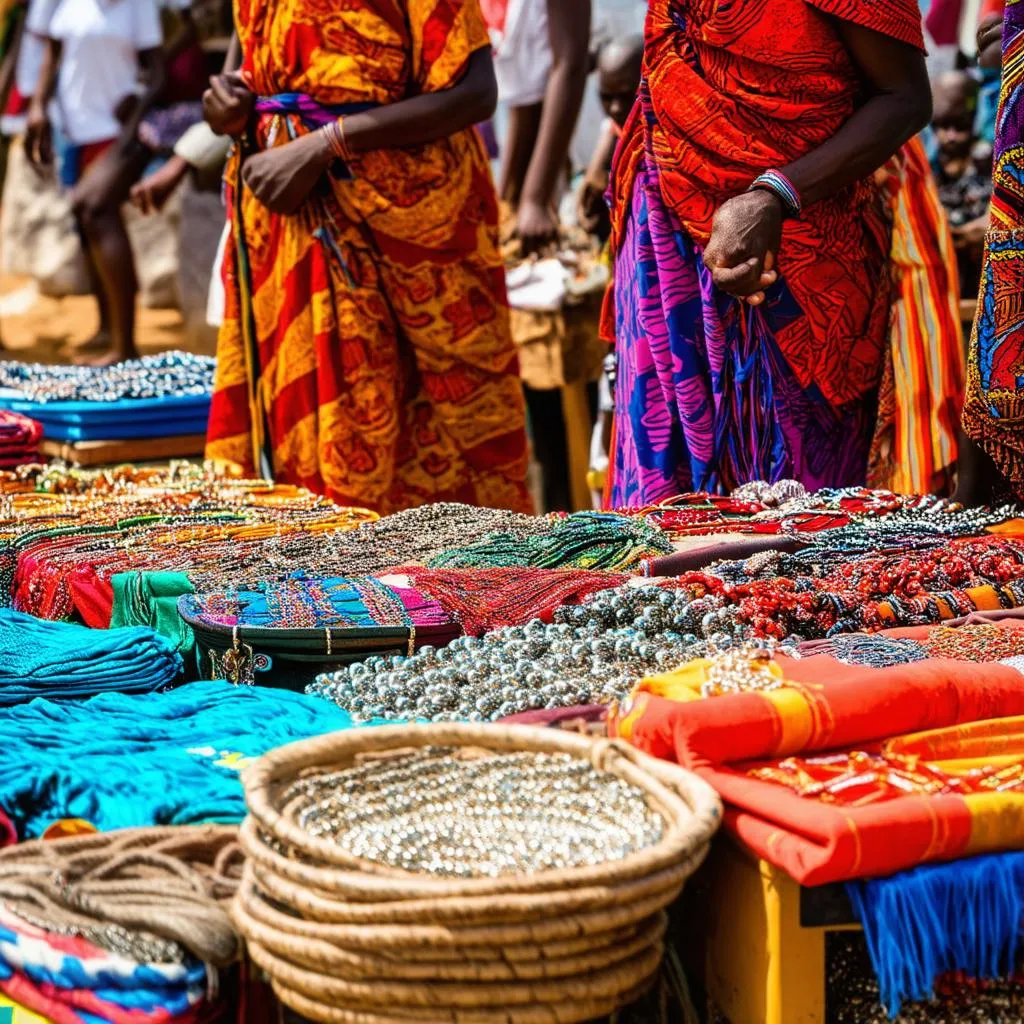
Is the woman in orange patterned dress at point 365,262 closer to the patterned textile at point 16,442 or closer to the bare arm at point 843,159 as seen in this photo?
the patterned textile at point 16,442

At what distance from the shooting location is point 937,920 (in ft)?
5.07

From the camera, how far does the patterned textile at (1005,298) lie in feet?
8.94

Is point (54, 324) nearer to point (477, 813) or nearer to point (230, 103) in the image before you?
point (230, 103)

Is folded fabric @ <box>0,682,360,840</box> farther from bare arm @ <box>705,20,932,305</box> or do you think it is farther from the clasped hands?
the clasped hands

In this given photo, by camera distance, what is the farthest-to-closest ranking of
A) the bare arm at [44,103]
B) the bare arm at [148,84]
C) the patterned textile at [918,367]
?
the bare arm at [44,103] → the bare arm at [148,84] → the patterned textile at [918,367]

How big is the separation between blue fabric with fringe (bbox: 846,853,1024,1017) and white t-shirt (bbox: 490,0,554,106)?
5.81 metres

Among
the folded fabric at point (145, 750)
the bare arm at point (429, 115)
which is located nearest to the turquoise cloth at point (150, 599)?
the folded fabric at point (145, 750)

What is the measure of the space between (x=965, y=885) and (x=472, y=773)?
19.6 inches

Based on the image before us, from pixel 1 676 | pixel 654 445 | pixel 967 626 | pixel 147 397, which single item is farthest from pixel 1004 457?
pixel 147 397

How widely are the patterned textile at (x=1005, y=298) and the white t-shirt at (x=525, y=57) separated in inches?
174

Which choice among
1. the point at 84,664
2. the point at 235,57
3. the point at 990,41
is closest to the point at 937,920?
the point at 84,664

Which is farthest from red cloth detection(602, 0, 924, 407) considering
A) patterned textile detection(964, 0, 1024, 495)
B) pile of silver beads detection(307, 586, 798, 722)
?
pile of silver beads detection(307, 586, 798, 722)

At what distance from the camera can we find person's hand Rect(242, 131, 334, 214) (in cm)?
427

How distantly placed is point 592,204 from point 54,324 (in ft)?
24.8
